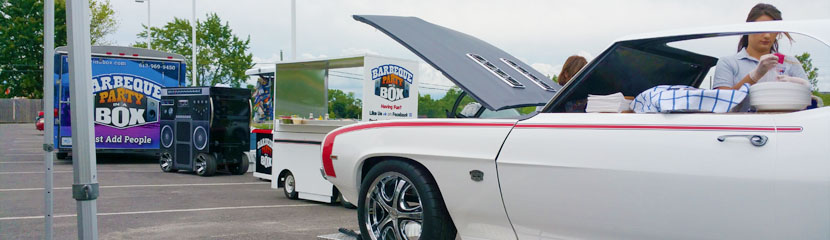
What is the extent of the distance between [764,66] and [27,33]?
4914 cm

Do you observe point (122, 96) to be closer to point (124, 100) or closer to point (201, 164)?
point (124, 100)

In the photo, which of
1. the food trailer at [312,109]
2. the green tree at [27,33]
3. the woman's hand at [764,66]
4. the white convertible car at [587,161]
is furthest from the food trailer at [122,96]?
the green tree at [27,33]

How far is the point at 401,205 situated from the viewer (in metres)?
4.44

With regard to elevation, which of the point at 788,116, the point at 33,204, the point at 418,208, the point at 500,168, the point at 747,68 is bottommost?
the point at 33,204

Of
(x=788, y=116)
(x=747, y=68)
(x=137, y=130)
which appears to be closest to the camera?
(x=788, y=116)

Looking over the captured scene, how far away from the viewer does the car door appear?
299cm

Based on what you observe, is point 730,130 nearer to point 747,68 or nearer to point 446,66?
point 747,68

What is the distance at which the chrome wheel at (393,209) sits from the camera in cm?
438

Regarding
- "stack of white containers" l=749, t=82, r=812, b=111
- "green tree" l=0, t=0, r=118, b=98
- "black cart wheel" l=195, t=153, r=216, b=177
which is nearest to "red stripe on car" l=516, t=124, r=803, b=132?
"stack of white containers" l=749, t=82, r=812, b=111

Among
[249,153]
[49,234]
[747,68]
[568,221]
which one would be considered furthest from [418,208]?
[249,153]

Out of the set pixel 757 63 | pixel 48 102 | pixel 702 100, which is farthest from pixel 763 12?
pixel 48 102

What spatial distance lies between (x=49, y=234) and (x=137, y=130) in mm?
12330

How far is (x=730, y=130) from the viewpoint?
120 inches

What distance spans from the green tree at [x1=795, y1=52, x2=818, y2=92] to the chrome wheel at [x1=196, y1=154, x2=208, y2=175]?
11674mm
